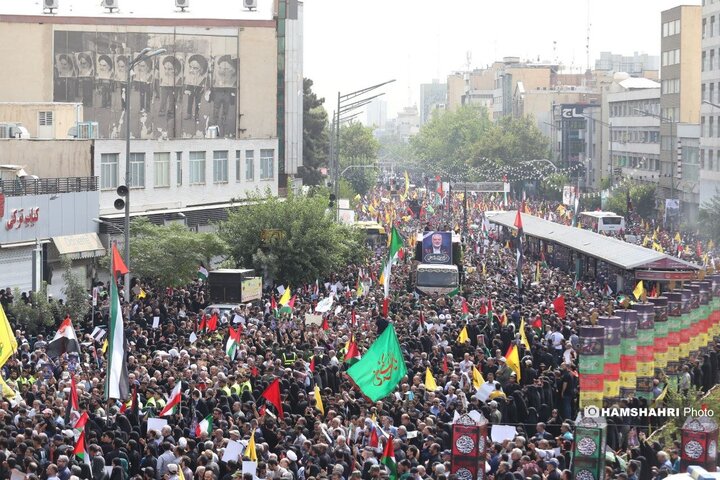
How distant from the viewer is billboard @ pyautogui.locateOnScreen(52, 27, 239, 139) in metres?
65.6

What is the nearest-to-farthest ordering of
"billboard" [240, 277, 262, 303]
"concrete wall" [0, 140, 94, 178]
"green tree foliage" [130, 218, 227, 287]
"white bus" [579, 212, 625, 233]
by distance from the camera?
"billboard" [240, 277, 262, 303] < "green tree foliage" [130, 218, 227, 287] < "concrete wall" [0, 140, 94, 178] < "white bus" [579, 212, 625, 233]

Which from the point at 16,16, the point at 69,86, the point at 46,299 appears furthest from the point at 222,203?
the point at 46,299

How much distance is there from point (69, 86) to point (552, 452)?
166 ft

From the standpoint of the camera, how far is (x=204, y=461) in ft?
57.3

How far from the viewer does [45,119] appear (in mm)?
58906

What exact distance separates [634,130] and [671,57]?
1350cm

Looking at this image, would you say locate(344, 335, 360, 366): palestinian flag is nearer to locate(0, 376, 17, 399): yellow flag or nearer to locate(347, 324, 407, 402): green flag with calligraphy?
locate(347, 324, 407, 402): green flag with calligraphy

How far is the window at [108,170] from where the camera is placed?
53.3 metres

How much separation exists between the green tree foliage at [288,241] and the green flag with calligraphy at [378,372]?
24.7m

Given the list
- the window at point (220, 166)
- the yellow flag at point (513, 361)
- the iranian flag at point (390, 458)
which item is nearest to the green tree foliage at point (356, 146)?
the window at point (220, 166)

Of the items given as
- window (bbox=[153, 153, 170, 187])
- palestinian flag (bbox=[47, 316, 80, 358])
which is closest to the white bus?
window (bbox=[153, 153, 170, 187])

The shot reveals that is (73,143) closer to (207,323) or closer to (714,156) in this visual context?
(207,323)

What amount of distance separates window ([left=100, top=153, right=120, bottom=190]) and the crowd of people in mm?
16672

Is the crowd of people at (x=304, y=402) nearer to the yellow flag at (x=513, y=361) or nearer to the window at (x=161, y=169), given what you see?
the yellow flag at (x=513, y=361)
